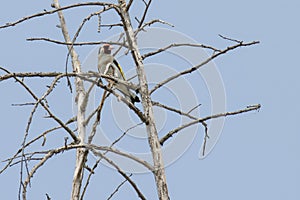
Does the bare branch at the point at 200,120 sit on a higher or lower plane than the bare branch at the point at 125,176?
higher

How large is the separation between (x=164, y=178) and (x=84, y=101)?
4.16ft

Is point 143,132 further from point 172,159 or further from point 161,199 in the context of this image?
point 161,199

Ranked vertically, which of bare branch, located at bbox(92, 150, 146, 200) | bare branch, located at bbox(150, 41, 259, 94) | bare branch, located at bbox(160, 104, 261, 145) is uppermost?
bare branch, located at bbox(150, 41, 259, 94)

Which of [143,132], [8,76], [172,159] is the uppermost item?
[8,76]

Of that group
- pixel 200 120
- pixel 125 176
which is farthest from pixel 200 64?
pixel 125 176


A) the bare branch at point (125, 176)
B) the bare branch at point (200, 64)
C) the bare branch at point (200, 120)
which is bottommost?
the bare branch at point (125, 176)

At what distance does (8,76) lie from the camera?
13.5 ft

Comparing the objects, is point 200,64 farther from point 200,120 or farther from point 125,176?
point 125,176

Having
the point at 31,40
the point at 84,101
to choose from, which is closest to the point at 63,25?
the point at 84,101

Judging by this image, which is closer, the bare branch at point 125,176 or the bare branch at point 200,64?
the bare branch at point 125,176

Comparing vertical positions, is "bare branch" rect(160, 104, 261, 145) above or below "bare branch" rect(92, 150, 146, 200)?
above

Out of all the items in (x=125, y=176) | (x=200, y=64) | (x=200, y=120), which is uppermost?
(x=200, y=64)

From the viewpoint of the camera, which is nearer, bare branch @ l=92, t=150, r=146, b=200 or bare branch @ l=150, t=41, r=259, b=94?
bare branch @ l=92, t=150, r=146, b=200

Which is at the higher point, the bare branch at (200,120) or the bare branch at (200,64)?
the bare branch at (200,64)
